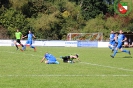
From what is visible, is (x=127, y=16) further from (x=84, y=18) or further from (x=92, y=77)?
(x=92, y=77)

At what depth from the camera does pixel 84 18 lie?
93812 mm

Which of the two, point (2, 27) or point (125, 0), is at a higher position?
point (125, 0)

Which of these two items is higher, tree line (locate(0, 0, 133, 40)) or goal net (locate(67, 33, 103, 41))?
tree line (locate(0, 0, 133, 40))

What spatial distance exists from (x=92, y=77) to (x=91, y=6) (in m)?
85.2

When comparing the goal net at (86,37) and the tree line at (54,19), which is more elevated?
the tree line at (54,19)

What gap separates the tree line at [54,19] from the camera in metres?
82.4

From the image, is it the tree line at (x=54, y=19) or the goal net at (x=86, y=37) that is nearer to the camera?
the goal net at (x=86, y=37)

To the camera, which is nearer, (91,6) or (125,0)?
(125,0)

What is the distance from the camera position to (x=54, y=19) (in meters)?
85.2

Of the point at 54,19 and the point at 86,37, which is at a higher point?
the point at 54,19

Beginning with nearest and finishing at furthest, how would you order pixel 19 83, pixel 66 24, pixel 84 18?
pixel 19 83
pixel 66 24
pixel 84 18

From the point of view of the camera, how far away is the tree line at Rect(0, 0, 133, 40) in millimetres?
82375

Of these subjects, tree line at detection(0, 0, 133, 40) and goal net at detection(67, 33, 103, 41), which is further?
tree line at detection(0, 0, 133, 40)

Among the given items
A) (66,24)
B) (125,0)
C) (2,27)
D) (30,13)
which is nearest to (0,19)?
(2,27)
